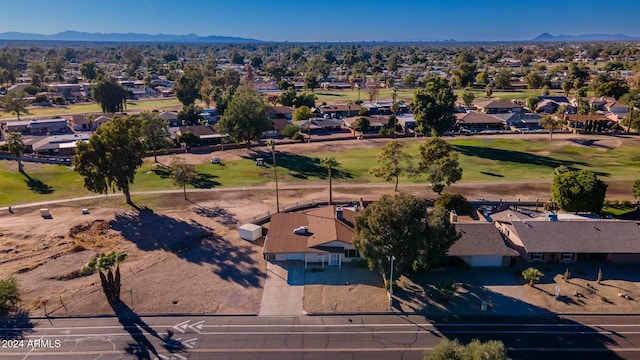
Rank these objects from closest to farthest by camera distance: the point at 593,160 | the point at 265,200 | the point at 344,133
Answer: the point at 265,200, the point at 593,160, the point at 344,133

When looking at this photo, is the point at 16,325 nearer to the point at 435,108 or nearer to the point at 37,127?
the point at 435,108

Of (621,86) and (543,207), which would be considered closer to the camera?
(543,207)

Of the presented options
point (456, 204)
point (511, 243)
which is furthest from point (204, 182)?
point (511, 243)

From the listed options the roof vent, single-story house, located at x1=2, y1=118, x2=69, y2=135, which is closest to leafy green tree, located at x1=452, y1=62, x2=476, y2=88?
single-story house, located at x1=2, y1=118, x2=69, y2=135

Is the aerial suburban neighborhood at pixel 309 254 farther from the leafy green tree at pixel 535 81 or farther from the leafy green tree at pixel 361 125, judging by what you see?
the leafy green tree at pixel 535 81

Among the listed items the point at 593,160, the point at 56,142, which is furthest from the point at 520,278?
the point at 56,142

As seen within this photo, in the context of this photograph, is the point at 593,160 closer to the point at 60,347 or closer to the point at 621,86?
the point at 621,86

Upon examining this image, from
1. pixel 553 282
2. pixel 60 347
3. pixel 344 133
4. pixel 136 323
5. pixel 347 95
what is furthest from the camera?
pixel 347 95
